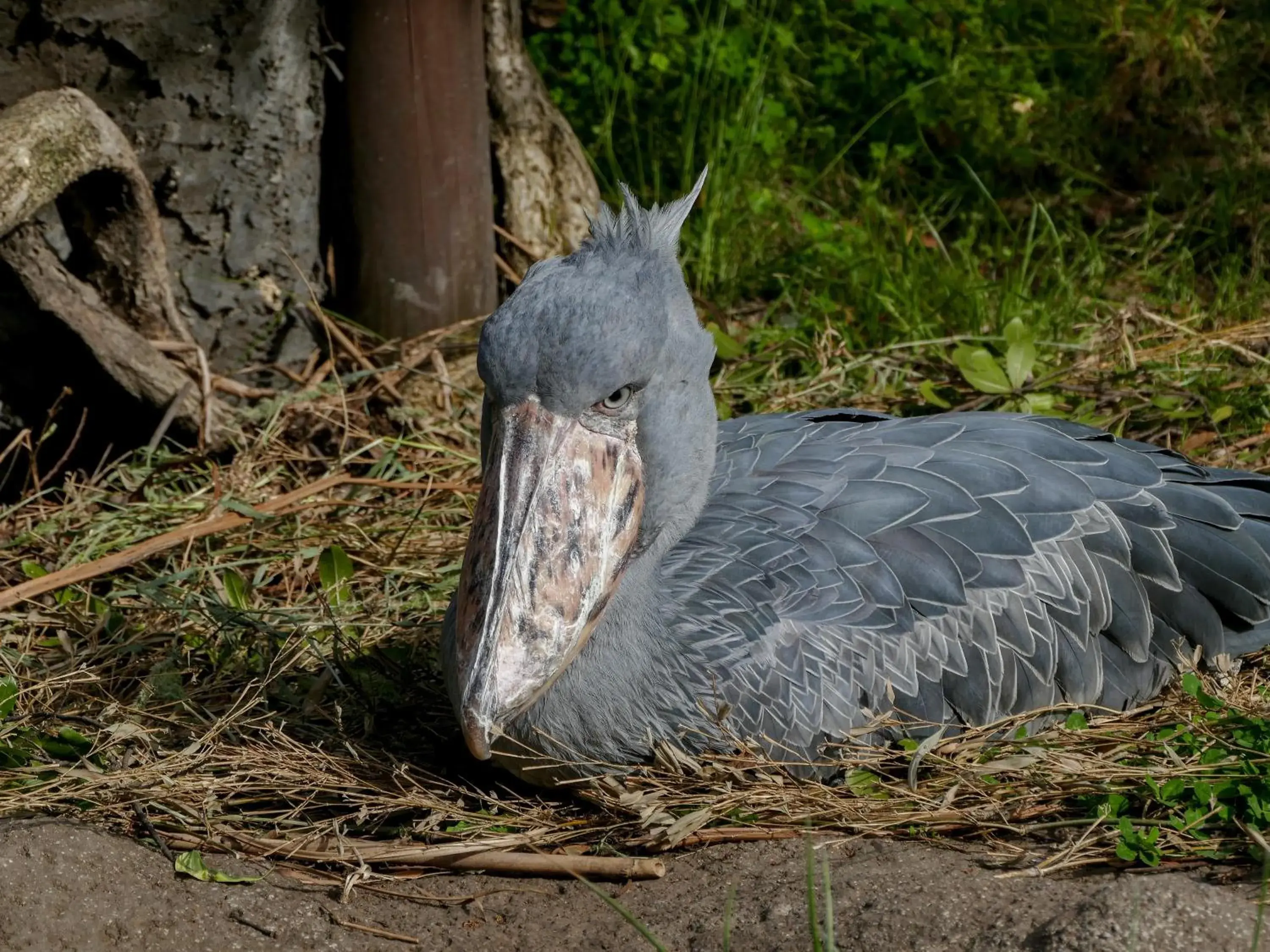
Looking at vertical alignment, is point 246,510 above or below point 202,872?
above

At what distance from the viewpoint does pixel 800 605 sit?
9.60ft

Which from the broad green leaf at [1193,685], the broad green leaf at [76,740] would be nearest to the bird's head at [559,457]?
the broad green leaf at [76,740]

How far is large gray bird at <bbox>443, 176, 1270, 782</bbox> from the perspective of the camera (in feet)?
8.77

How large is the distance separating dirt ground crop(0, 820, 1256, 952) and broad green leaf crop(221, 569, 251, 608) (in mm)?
1034

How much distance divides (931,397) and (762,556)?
150cm

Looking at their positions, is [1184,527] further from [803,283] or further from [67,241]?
[67,241]

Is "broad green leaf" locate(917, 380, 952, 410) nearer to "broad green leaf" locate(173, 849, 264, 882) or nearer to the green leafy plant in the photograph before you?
the green leafy plant

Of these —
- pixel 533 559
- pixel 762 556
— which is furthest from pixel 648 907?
pixel 762 556

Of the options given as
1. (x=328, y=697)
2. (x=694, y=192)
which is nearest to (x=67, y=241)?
(x=328, y=697)

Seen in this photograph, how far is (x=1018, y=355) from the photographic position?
14.2 ft

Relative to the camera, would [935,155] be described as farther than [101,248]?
Yes

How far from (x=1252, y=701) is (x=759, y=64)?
3.11 m

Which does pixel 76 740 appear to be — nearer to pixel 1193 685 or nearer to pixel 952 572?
pixel 952 572

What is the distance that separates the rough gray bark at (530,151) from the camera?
4.72 m
